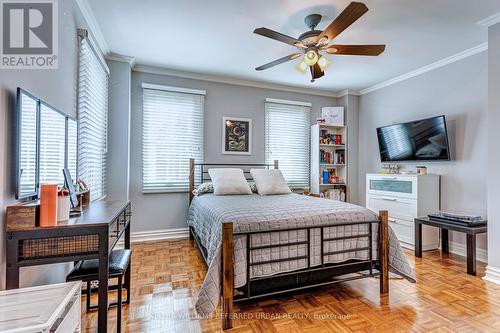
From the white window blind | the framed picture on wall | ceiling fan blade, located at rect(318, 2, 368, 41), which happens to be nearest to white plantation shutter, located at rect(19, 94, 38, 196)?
the white window blind

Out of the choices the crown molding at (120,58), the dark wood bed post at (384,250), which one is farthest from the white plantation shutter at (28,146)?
the dark wood bed post at (384,250)

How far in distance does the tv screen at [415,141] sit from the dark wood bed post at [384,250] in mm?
1880

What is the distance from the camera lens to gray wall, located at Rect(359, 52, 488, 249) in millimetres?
3025

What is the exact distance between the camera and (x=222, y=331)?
1696 mm

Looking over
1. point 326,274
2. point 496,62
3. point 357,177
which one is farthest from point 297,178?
point 496,62

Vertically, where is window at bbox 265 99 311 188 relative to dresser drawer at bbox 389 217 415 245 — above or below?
above

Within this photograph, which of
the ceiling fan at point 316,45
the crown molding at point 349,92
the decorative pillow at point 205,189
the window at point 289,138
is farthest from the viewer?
the crown molding at point 349,92

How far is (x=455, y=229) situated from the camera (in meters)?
2.77

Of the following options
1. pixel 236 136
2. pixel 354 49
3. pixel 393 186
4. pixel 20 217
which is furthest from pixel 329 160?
pixel 20 217

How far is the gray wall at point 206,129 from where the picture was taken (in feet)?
12.2

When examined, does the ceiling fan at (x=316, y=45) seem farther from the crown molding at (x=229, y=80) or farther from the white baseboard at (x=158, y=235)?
the white baseboard at (x=158, y=235)

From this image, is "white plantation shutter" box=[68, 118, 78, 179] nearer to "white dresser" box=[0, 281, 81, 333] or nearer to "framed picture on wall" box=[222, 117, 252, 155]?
"white dresser" box=[0, 281, 81, 333]

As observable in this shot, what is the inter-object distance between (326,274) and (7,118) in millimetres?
2345

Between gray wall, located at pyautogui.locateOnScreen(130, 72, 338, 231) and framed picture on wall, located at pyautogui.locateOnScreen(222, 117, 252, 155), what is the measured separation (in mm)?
75
